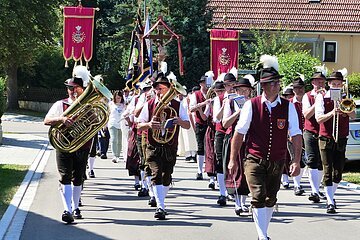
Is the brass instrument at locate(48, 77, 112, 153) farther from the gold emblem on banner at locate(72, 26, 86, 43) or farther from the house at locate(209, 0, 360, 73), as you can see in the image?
the house at locate(209, 0, 360, 73)

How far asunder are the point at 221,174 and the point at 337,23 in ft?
96.9

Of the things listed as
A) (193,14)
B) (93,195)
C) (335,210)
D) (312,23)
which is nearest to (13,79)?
(193,14)

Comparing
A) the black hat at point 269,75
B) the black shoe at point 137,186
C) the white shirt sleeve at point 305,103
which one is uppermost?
the black hat at point 269,75

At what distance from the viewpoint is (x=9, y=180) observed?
13.9m

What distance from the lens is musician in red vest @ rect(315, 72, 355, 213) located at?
10664mm

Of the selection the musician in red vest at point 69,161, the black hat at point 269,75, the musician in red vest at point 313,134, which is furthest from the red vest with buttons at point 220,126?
the black hat at point 269,75

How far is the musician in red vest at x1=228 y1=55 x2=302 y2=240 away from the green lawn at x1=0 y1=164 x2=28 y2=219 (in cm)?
409

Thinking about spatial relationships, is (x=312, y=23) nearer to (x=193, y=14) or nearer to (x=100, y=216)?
(x=193, y=14)

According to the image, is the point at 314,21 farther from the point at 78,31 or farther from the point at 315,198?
the point at 315,198

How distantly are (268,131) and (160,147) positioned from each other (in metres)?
2.76

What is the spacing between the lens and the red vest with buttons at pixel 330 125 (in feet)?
35.3

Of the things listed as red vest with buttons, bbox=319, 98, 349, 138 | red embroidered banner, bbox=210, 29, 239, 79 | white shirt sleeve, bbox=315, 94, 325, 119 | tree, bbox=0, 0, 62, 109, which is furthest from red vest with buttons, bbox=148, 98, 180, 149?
tree, bbox=0, 0, 62, 109

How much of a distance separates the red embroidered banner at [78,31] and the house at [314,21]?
1763 centimetres

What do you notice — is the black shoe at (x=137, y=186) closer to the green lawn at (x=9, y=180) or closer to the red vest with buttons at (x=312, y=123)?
the green lawn at (x=9, y=180)
